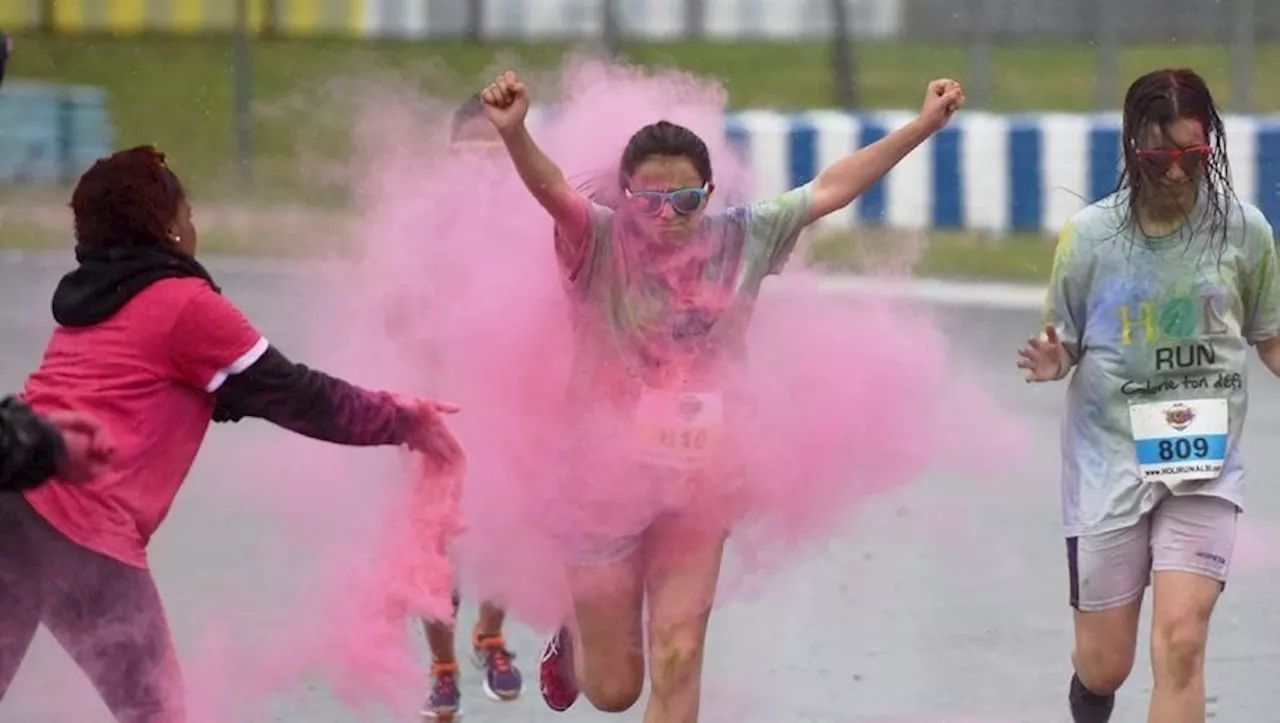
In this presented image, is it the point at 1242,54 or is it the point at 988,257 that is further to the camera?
the point at 1242,54

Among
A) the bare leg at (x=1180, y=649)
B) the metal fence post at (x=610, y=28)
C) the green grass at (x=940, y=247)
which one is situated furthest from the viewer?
the metal fence post at (x=610, y=28)

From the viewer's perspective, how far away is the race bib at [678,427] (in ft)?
18.5

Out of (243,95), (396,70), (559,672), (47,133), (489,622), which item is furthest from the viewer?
(47,133)

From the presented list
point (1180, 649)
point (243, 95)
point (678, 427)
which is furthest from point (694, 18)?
point (1180, 649)

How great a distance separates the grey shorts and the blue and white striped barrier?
12772 mm

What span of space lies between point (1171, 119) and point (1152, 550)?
97 cm

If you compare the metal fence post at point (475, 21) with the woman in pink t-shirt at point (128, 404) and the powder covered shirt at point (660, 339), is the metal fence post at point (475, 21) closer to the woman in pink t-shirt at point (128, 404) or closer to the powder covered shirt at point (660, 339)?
the powder covered shirt at point (660, 339)

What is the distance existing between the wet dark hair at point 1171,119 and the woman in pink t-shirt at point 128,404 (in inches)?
73.6

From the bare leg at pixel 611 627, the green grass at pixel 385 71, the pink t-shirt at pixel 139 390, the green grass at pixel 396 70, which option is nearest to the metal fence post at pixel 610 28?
the green grass at pixel 396 70

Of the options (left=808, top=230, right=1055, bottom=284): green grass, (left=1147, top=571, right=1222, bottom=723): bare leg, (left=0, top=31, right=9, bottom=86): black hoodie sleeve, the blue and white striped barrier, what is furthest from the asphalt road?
the blue and white striped barrier

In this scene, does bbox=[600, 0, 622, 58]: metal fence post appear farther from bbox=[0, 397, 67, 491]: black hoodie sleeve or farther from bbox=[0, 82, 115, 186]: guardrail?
bbox=[0, 397, 67, 491]: black hoodie sleeve

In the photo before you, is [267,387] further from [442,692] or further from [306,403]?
[442,692]

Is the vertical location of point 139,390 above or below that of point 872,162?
below

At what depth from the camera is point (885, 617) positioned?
322 inches
